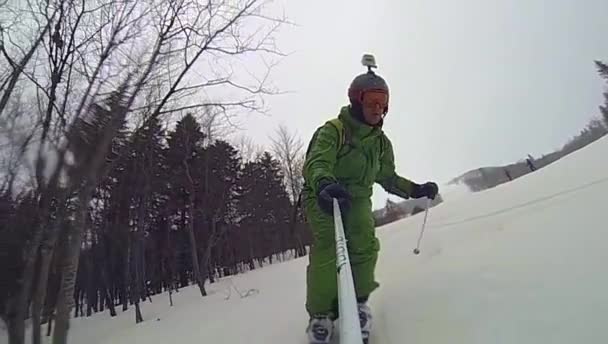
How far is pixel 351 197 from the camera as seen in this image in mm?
2250

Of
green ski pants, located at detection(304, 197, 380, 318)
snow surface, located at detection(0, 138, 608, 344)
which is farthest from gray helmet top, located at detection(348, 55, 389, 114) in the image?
snow surface, located at detection(0, 138, 608, 344)

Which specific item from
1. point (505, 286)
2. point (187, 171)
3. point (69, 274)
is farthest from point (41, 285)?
point (187, 171)

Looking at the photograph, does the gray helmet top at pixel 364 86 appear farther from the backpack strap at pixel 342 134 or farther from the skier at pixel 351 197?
the backpack strap at pixel 342 134

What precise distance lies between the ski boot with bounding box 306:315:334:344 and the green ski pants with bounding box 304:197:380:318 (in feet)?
0.17

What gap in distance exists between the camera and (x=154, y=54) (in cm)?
473

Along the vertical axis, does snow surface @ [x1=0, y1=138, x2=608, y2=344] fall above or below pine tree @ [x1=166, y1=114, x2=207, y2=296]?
below

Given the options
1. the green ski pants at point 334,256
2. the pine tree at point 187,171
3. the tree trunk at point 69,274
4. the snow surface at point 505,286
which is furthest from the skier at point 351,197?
the pine tree at point 187,171

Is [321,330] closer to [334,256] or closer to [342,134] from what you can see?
[334,256]

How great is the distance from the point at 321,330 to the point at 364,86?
4.48 feet

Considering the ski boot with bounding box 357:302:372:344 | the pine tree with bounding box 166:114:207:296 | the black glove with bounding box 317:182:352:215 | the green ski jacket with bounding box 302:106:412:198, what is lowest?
the ski boot with bounding box 357:302:372:344

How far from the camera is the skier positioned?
216 cm

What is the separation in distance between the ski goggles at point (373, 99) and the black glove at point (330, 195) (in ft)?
2.48

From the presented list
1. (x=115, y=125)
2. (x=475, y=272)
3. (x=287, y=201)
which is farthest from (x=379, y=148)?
(x=287, y=201)

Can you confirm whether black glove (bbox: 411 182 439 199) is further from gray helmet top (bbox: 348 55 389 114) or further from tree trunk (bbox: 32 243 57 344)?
tree trunk (bbox: 32 243 57 344)
